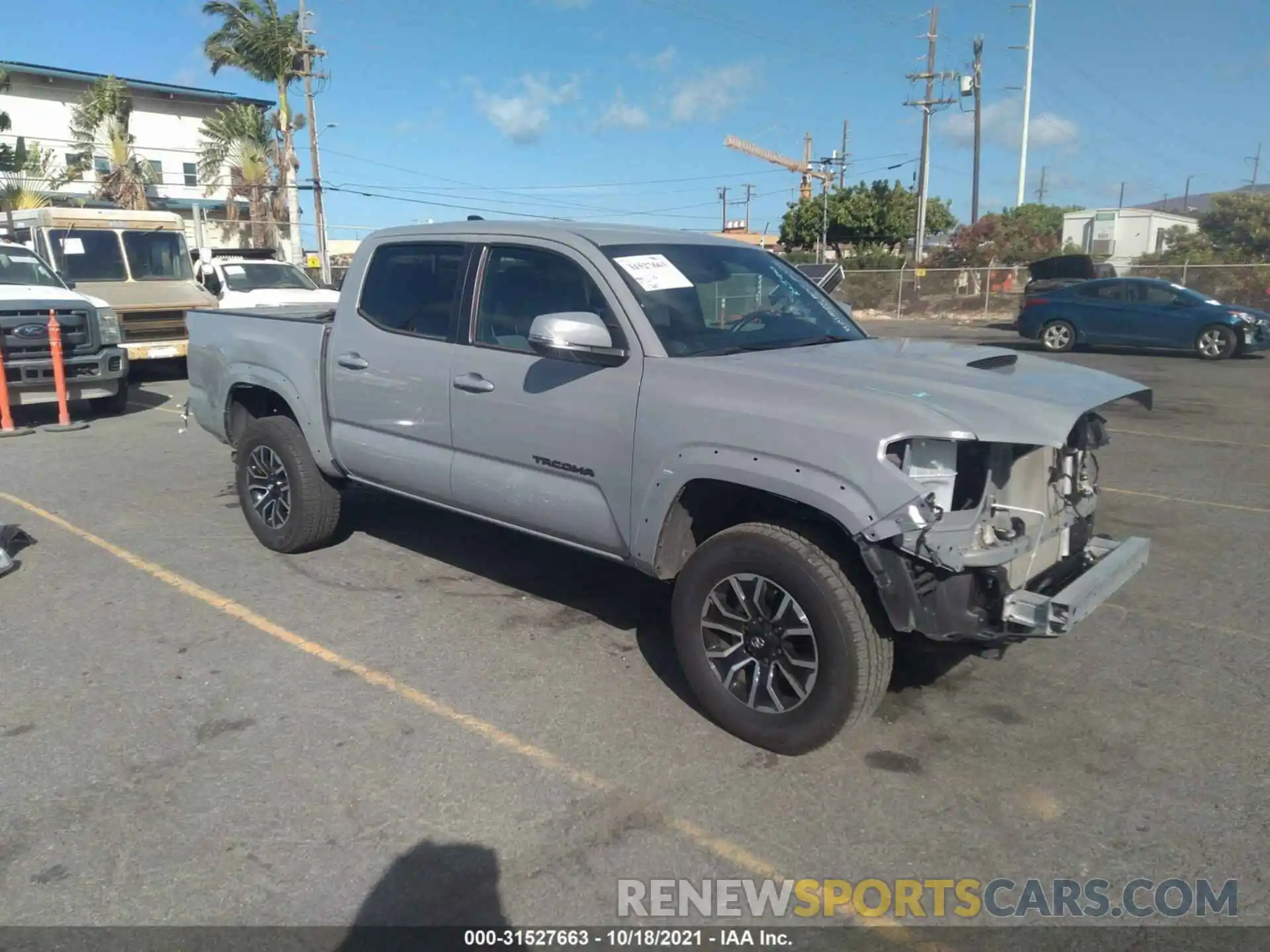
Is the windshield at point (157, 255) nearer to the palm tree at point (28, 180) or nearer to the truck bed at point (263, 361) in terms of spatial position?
the truck bed at point (263, 361)

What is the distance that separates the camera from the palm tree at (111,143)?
3600cm

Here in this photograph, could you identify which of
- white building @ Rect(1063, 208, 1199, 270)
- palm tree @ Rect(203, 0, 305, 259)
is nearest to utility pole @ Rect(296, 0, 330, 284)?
palm tree @ Rect(203, 0, 305, 259)

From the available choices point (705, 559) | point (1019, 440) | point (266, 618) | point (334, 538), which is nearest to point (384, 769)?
point (705, 559)

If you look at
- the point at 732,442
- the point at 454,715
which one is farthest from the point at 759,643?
the point at 454,715

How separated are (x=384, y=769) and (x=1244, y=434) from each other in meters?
10.2

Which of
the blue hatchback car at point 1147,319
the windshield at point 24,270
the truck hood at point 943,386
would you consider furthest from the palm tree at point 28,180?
the truck hood at point 943,386

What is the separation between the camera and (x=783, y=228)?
177ft

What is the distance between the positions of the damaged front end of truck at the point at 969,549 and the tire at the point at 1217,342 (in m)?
17.5

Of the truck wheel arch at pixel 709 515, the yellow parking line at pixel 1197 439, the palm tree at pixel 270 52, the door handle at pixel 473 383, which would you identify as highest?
the palm tree at pixel 270 52

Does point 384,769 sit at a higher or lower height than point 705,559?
lower

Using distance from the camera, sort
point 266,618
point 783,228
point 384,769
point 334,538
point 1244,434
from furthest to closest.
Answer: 1. point 783,228
2. point 1244,434
3. point 334,538
4. point 266,618
5. point 384,769

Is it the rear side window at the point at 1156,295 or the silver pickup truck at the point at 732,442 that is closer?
the silver pickup truck at the point at 732,442

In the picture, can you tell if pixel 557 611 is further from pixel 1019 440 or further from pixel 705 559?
pixel 1019 440

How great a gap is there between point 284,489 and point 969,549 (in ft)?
13.8
